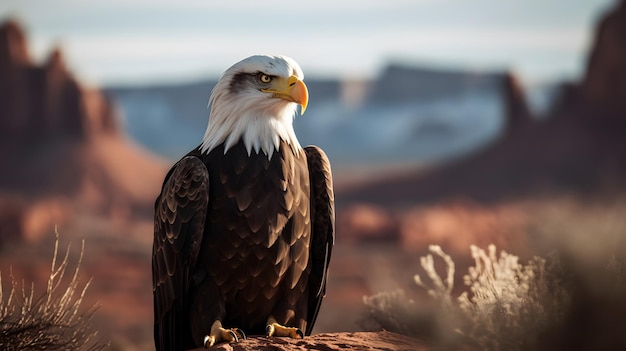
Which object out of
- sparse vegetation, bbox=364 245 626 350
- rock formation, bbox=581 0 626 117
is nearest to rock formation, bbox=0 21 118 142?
rock formation, bbox=581 0 626 117

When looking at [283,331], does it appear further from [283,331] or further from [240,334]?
[240,334]

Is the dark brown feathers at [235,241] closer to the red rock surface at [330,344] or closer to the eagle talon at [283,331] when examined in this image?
the eagle talon at [283,331]

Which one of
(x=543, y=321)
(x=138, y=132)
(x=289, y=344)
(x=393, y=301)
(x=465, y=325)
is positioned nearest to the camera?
(x=543, y=321)

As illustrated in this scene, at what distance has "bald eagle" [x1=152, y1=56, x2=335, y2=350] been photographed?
6566 millimetres

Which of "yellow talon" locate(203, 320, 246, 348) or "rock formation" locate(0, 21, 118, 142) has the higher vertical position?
"rock formation" locate(0, 21, 118, 142)

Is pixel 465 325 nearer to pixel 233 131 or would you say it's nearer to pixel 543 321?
pixel 543 321

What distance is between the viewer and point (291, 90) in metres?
6.63

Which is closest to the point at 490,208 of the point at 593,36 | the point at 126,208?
the point at 593,36

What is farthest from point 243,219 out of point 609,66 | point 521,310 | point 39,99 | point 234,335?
point 39,99

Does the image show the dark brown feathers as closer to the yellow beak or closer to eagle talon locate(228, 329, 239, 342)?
eagle talon locate(228, 329, 239, 342)

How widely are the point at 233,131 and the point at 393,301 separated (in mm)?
2409

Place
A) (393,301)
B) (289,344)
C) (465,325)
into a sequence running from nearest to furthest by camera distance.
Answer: (289,344)
(465,325)
(393,301)

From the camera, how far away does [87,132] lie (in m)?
58.8

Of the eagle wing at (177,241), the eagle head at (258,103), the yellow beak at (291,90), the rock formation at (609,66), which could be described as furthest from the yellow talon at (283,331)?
the rock formation at (609,66)
